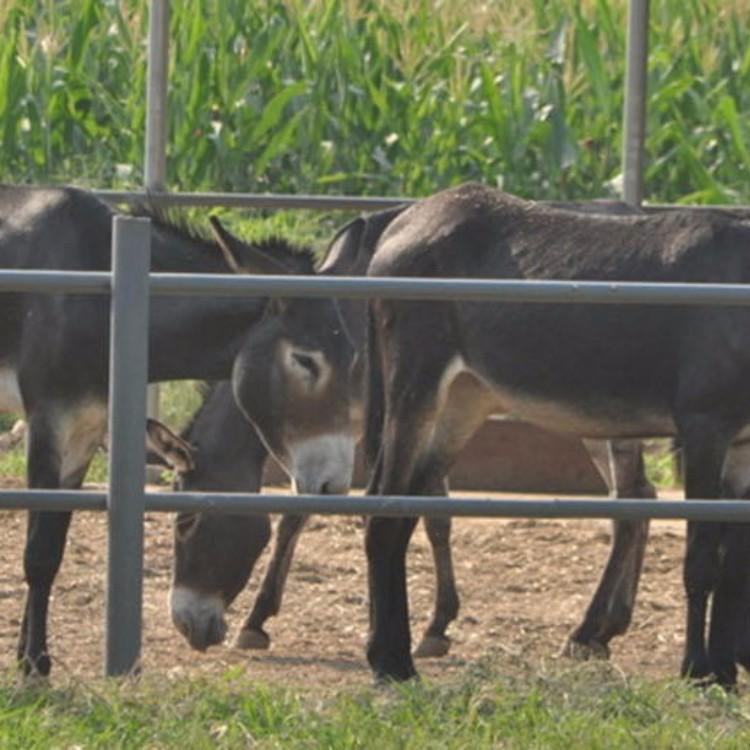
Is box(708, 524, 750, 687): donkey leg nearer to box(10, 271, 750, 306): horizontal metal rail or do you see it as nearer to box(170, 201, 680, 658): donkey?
box(170, 201, 680, 658): donkey

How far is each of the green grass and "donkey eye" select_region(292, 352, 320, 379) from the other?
2.30m

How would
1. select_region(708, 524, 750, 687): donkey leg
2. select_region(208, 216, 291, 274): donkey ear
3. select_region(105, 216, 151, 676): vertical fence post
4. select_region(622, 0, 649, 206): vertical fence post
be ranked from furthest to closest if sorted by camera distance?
select_region(622, 0, 649, 206): vertical fence post → select_region(208, 216, 291, 274): donkey ear → select_region(708, 524, 750, 687): donkey leg → select_region(105, 216, 151, 676): vertical fence post

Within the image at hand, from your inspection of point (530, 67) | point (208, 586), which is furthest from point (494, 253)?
point (530, 67)

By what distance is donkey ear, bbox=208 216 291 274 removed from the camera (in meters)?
8.64

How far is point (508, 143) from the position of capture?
15414 millimetres

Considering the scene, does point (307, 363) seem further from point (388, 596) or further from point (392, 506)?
point (392, 506)

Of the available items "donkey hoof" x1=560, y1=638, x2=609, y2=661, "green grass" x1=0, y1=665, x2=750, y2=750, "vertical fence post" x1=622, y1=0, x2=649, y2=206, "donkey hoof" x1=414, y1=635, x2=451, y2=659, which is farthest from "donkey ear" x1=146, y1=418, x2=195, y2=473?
"vertical fence post" x1=622, y1=0, x2=649, y2=206

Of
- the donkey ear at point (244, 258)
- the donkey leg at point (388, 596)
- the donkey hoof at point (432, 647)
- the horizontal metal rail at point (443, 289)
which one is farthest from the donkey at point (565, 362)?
the horizontal metal rail at point (443, 289)

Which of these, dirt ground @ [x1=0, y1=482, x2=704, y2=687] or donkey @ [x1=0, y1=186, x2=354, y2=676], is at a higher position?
donkey @ [x1=0, y1=186, x2=354, y2=676]

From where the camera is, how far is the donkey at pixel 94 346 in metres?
8.31

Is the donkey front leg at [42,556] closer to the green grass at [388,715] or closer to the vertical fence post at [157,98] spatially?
the green grass at [388,715]

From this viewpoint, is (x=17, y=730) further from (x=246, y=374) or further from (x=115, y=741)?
(x=246, y=374)

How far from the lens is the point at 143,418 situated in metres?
6.76

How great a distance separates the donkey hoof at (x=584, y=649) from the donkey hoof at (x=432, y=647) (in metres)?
0.44
